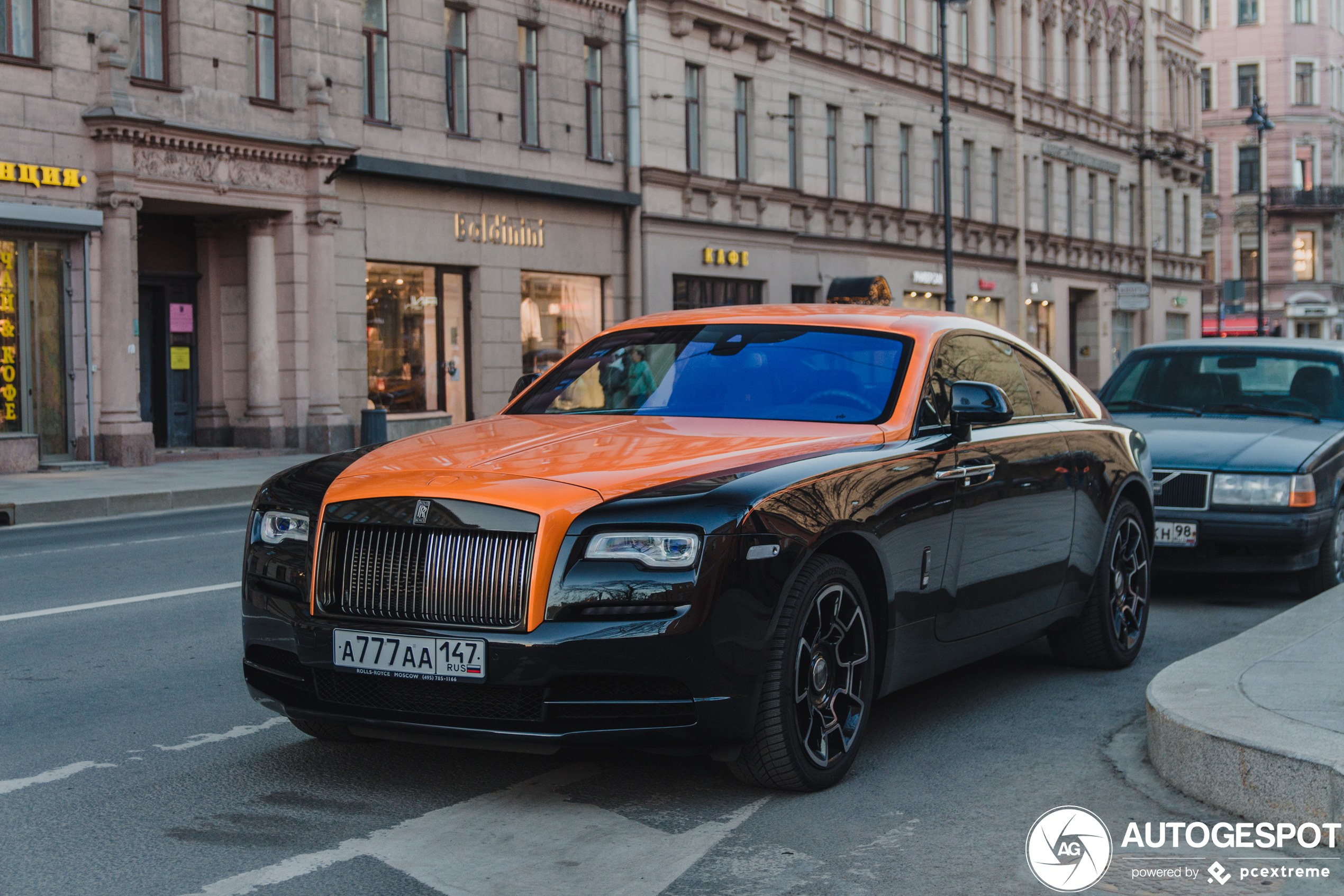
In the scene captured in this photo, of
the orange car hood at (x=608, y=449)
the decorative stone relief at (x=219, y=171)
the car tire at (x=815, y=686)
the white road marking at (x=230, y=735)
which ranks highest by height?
the decorative stone relief at (x=219, y=171)

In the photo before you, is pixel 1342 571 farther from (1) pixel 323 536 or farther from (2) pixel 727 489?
(1) pixel 323 536

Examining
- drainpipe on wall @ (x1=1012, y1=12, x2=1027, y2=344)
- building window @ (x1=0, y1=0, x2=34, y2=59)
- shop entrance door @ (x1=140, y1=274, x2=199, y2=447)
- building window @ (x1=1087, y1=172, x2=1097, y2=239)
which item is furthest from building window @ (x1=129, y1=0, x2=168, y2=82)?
building window @ (x1=1087, y1=172, x2=1097, y2=239)

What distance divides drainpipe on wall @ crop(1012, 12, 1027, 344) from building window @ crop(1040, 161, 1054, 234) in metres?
1.47

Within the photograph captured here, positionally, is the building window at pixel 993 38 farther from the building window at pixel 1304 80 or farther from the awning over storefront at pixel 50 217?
the building window at pixel 1304 80

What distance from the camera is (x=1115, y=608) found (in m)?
7.05

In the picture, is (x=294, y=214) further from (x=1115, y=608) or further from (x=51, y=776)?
(x=51, y=776)

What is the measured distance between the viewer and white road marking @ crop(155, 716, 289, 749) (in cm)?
543

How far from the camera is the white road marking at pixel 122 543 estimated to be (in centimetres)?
1193

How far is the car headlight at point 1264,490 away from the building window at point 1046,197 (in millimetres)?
39535

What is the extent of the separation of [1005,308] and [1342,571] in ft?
119

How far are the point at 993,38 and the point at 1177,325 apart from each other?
19989mm

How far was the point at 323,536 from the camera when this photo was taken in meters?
4.73

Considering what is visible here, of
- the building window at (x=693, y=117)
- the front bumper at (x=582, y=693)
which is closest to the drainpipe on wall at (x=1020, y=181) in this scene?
the building window at (x=693, y=117)

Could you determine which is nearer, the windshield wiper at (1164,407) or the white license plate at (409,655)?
the white license plate at (409,655)
